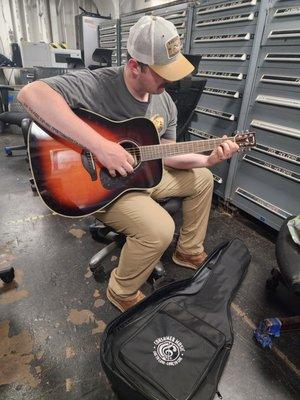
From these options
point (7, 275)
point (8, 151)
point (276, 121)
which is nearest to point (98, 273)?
point (7, 275)

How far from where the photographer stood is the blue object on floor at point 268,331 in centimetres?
109

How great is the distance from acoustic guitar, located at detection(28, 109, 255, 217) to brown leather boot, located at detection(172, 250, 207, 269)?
23.4 inches

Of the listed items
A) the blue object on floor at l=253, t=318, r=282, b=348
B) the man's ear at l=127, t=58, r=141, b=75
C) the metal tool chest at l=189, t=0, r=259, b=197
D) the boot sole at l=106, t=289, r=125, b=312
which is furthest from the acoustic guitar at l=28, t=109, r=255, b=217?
the metal tool chest at l=189, t=0, r=259, b=197

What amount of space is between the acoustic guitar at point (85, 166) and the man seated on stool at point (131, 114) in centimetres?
5

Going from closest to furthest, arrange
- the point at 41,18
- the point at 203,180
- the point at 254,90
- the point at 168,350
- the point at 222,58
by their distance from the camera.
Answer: the point at 168,350 < the point at 203,180 < the point at 254,90 < the point at 222,58 < the point at 41,18

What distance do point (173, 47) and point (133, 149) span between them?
0.42m

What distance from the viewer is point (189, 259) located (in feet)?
5.06

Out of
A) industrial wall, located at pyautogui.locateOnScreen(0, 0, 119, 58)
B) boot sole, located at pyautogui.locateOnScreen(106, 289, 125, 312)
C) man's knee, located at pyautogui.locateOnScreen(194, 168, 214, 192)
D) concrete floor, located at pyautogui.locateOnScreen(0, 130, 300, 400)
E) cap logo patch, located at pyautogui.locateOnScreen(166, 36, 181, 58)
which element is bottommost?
concrete floor, located at pyautogui.locateOnScreen(0, 130, 300, 400)

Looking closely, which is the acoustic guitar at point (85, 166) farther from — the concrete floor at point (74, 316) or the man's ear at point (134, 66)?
the concrete floor at point (74, 316)

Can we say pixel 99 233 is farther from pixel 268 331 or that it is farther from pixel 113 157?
pixel 268 331

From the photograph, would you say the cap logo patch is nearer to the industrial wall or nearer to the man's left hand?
the man's left hand

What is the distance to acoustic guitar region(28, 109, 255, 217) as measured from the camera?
3.34 ft

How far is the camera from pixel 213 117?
2035 millimetres

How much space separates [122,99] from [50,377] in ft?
3.75
